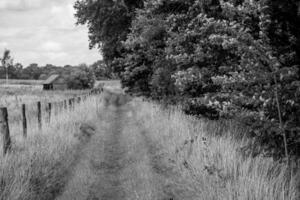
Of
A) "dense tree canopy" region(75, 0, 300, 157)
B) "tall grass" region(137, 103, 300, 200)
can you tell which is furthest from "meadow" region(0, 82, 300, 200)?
"dense tree canopy" region(75, 0, 300, 157)

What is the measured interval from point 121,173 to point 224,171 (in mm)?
2981

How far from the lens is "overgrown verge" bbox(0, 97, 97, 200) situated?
5176 mm

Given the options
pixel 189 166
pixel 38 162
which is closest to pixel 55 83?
pixel 38 162

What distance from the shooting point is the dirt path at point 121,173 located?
6086mm

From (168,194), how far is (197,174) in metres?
0.64

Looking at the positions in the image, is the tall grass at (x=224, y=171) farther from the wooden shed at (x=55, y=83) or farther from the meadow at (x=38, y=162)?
the wooden shed at (x=55, y=83)

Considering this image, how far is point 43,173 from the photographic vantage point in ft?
20.7

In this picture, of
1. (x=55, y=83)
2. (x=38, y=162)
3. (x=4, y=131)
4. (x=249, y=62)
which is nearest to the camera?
(x=249, y=62)

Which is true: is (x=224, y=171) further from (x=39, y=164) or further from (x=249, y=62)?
(x=39, y=164)

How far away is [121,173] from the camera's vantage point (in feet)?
25.1

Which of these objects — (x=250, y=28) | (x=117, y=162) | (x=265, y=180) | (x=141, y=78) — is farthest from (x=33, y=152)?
(x=141, y=78)

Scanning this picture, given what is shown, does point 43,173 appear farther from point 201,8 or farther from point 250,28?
point 201,8

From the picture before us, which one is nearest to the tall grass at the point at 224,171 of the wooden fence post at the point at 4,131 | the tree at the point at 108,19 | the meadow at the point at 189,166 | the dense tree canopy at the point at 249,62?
the meadow at the point at 189,166

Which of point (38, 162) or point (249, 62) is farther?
point (38, 162)
